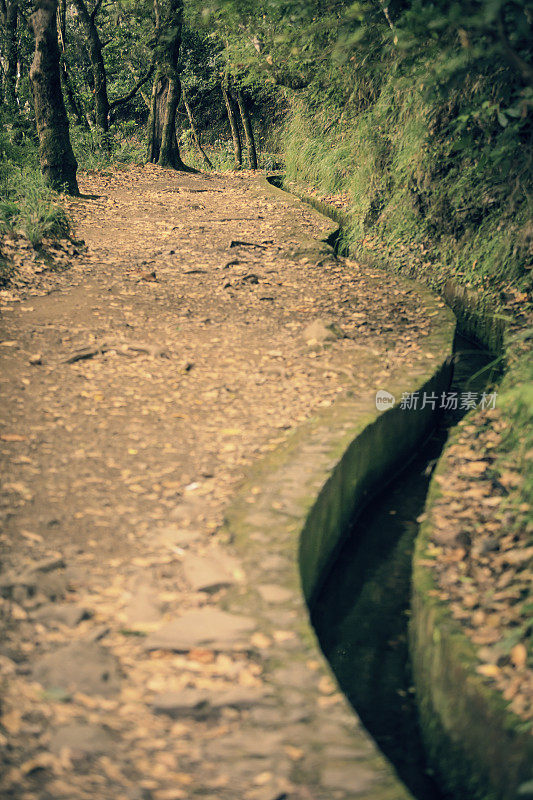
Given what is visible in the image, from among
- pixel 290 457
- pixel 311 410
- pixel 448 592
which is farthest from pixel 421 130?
pixel 448 592

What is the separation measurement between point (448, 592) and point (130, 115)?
30.9 meters

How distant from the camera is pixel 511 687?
7.80ft

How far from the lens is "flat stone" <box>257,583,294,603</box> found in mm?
2754

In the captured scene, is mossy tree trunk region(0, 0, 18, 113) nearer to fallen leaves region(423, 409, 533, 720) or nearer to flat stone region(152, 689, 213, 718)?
fallen leaves region(423, 409, 533, 720)

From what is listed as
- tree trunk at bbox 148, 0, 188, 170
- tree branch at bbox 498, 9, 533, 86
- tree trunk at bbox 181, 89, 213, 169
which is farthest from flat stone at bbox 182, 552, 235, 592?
tree trunk at bbox 181, 89, 213, 169

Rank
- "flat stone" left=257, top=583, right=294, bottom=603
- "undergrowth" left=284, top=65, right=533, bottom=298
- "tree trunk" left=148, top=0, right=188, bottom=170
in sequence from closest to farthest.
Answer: "flat stone" left=257, top=583, right=294, bottom=603
"undergrowth" left=284, top=65, right=533, bottom=298
"tree trunk" left=148, top=0, right=188, bottom=170

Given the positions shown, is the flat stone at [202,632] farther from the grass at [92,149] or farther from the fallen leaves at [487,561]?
the grass at [92,149]

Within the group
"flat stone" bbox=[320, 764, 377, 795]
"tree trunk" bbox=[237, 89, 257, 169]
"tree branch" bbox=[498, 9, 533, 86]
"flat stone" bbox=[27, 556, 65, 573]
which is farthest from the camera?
"tree trunk" bbox=[237, 89, 257, 169]

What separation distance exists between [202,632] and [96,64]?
1777cm

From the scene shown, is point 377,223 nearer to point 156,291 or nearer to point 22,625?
point 156,291

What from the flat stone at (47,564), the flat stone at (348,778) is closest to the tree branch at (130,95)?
the flat stone at (47,564)

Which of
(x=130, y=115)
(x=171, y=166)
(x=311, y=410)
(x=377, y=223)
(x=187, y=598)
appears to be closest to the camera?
(x=187, y=598)

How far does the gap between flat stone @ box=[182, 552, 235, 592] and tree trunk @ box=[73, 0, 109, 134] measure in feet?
53.4

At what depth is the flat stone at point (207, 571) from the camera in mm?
2825
